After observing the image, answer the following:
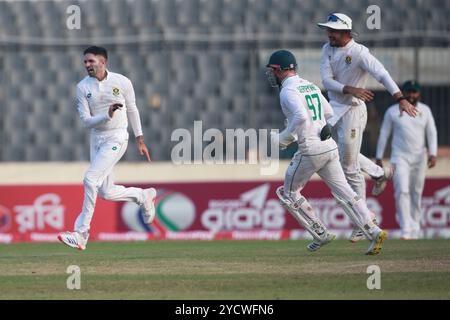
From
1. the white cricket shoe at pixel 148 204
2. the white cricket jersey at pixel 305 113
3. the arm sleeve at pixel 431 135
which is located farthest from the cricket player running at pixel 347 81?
the arm sleeve at pixel 431 135

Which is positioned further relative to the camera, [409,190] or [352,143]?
[409,190]

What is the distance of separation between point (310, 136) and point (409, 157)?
21.4 feet

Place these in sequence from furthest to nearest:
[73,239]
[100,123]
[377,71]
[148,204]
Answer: [148,204] → [100,123] → [73,239] → [377,71]

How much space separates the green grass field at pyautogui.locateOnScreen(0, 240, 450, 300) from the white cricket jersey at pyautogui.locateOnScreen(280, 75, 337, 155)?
1277mm

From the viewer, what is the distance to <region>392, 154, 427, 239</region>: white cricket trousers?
17953mm

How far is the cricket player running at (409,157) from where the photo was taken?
18.0m

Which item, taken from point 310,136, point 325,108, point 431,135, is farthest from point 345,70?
point 431,135

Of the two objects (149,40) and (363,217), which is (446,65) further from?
(363,217)

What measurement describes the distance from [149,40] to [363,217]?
10.8 m

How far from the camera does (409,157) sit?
1825 cm

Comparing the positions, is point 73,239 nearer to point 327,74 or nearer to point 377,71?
point 327,74

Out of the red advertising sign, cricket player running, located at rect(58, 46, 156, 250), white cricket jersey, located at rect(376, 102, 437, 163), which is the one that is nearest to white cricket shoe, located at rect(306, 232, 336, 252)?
cricket player running, located at rect(58, 46, 156, 250)

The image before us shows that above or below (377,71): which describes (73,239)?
below
